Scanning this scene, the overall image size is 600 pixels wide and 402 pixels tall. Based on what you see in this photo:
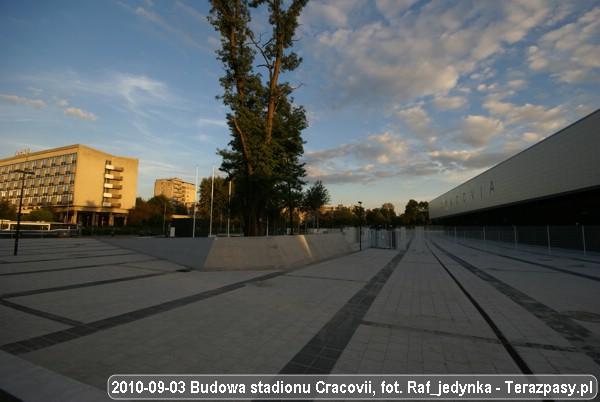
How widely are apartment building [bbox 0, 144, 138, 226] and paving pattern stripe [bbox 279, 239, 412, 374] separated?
86.1m

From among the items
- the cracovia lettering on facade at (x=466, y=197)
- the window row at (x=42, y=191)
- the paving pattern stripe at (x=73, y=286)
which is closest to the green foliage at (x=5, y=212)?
the window row at (x=42, y=191)

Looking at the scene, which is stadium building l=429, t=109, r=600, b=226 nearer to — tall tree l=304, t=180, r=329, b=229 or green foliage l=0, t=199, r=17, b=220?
tall tree l=304, t=180, r=329, b=229

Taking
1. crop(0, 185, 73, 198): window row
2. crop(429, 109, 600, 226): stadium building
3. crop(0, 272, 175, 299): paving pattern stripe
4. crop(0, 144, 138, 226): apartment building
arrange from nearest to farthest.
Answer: crop(0, 272, 175, 299): paving pattern stripe → crop(429, 109, 600, 226): stadium building → crop(0, 144, 138, 226): apartment building → crop(0, 185, 73, 198): window row

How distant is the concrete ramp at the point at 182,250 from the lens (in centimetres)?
1334

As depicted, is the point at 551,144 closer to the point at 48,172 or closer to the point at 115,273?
the point at 115,273

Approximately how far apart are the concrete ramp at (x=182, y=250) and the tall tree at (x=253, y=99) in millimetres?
3088

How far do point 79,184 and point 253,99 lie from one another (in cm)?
7693

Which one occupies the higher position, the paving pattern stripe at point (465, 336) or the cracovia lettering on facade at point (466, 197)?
the cracovia lettering on facade at point (466, 197)

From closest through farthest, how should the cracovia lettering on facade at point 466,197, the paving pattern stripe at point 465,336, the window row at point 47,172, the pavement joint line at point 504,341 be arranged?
1. the pavement joint line at point 504,341
2. the paving pattern stripe at point 465,336
3. the cracovia lettering on facade at point 466,197
4. the window row at point 47,172

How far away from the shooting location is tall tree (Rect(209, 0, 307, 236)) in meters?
15.6

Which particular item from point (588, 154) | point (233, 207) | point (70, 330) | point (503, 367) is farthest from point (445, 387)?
point (233, 207)

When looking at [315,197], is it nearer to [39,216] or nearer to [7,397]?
[7,397]

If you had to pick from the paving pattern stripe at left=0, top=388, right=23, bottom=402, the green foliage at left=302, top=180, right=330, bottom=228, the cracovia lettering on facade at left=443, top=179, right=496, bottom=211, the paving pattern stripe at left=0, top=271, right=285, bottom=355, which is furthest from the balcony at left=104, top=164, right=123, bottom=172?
the paving pattern stripe at left=0, top=388, right=23, bottom=402

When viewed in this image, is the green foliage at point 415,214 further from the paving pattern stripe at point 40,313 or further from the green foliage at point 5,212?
the green foliage at point 5,212
